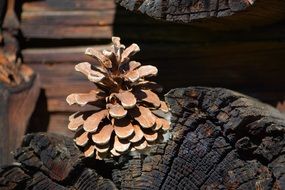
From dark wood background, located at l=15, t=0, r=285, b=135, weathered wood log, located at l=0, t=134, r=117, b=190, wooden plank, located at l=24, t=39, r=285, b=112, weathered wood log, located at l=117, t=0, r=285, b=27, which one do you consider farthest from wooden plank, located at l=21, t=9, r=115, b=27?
weathered wood log, located at l=0, t=134, r=117, b=190

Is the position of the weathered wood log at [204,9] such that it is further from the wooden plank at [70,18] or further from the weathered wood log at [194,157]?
the wooden plank at [70,18]

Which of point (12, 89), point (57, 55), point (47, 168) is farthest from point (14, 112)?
point (47, 168)

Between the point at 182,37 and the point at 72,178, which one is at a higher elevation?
the point at 182,37

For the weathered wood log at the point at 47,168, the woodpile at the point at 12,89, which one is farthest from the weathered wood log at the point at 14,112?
the weathered wood log at the point at 47,168

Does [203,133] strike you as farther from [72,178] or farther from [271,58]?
[271,58]

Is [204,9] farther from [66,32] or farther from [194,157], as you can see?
[66,32]

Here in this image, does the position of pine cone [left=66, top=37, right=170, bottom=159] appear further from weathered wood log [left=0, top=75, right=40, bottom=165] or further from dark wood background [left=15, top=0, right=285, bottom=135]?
weathered wood log [left=0, top=75, right=40, bottom=165]

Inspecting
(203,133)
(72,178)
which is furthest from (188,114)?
(72,178)
